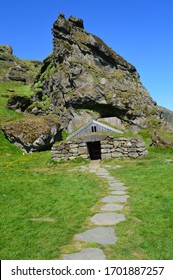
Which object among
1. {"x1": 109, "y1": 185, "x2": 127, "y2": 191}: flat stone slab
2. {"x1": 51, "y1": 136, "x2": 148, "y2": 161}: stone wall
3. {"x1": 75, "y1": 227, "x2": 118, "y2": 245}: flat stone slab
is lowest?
{"x1": 75, "y1": 227, "x2": 118, "y2": 245}: flat stone slab

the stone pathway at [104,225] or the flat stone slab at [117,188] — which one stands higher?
the flat stone slab at [117,188]

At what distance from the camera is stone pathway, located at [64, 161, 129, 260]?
6891 mm

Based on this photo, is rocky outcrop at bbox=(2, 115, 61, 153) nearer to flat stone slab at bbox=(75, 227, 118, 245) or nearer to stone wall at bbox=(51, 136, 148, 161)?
stone wall at bbox=(51, 136, 148, 161)

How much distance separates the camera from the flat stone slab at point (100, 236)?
25.6 ft

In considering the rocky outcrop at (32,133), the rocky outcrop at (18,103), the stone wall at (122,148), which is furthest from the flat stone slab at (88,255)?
the rocky outcrop at (18,103)

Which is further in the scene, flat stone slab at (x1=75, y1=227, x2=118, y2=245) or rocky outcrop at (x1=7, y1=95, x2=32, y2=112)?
rocky outcrop at (x1=7, y1=95, x2=32, y2=112)

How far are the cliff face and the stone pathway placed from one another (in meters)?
30.2

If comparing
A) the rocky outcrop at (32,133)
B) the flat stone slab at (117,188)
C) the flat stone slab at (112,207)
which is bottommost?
the flat stone slab at (112,207)

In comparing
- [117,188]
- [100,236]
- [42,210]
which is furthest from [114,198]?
[100,236]

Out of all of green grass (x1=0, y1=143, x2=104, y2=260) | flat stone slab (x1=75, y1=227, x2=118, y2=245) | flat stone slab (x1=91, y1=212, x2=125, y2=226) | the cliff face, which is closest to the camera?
green grass (x1=0, y1=143, x2=104, y2=260)

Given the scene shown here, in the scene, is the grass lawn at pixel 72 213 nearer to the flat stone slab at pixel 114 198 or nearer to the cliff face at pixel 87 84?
the flat stone slab at pixel 114 198

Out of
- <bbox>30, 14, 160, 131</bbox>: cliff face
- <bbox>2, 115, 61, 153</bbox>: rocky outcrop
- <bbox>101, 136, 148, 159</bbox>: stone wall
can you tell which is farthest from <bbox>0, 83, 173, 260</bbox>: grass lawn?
<bbox>30, 14, 160, 131</bbox>: cliff face

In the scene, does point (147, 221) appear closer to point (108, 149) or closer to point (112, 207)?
point (112, 207)

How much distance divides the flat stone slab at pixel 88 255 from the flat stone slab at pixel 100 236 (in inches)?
23.5
